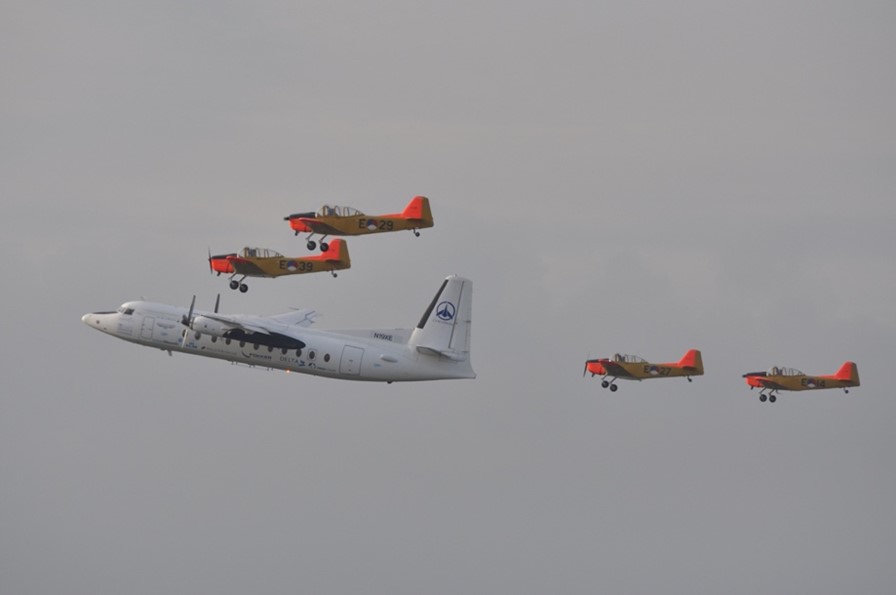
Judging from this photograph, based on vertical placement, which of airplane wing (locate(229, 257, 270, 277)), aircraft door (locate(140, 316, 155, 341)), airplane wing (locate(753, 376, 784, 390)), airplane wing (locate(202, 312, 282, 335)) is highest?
airplane wing (locate(753, 376, 784, 390))

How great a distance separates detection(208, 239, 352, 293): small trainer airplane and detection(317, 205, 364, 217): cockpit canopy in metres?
1.70

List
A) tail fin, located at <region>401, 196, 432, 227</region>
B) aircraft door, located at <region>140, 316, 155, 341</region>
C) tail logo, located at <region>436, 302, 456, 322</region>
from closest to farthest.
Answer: tail fin, located at <region>401, 196, 432, 227</region>, aircraft door, located at <region>140, 316, 155, 341</region>, tail logo, located at <region>436, 302, 456, 322</region>

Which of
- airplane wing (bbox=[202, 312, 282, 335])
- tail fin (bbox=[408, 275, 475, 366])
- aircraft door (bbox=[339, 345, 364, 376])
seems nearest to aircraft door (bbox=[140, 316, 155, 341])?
airplane wing (bbox=[202, 312, 282, 335])

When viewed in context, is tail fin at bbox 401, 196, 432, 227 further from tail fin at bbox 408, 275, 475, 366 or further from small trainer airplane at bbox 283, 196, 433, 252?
tail fin at bbox 408, 275, 475, 366

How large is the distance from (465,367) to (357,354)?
595 cm

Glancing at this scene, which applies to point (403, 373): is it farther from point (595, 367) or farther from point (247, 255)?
point (595, 367)

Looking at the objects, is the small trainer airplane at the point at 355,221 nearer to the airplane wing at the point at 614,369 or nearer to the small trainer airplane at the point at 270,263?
the small trainer airplane at the point at 270,263

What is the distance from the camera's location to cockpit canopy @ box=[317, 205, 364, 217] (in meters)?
92.0

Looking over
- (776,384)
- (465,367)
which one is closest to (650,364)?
(776,384)

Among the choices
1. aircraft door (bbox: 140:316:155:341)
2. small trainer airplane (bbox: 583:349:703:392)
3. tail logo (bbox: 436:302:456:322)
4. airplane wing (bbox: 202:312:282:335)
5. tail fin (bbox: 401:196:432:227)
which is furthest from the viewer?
small trainer airplane (bbox: 583:349:703:392)

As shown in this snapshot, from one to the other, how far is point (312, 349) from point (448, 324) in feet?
24.6

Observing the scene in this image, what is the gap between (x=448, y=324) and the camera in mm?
97812

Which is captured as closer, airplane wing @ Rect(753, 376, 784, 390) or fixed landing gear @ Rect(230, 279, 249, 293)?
fixed landing gear @ Rect(230, 279, 249, 293)

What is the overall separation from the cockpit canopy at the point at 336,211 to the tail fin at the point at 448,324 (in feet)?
28.6
